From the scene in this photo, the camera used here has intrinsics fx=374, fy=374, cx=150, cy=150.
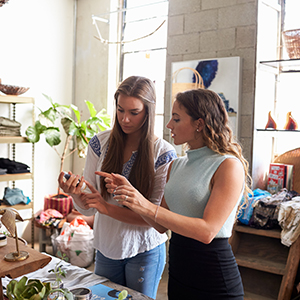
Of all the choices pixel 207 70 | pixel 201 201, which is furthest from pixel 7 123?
pixel 201 201

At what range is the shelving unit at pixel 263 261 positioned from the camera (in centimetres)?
268

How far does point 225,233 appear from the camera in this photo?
1297 mm

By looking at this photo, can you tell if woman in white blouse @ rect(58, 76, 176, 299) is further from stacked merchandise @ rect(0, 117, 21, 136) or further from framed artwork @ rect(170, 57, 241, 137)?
stacked merchandise @ rect(0, 117, 21, 136)

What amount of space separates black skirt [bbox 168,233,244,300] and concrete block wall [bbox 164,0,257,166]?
1870 mm

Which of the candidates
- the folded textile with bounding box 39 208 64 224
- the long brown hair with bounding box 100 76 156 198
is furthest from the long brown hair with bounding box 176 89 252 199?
the folded textile with bounding box 39 208 64 224

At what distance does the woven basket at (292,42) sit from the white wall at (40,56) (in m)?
2.69

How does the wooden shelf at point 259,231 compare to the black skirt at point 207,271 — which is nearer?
the black skirt at point 207,271

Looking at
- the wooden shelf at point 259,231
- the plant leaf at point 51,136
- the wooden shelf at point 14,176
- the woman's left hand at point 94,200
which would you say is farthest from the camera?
the plant leaf at point 51,136

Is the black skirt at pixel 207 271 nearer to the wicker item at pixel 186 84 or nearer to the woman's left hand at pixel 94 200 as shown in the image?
the woman's left hand at pixel 94 200

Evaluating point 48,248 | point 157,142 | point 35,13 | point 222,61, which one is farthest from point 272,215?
point 35,13

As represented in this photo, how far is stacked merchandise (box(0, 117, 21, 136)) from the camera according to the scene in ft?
12.1

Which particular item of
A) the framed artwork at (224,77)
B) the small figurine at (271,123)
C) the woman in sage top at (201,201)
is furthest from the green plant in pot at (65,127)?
the woman in sage top at (201,201)

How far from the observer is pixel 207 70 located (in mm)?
3246

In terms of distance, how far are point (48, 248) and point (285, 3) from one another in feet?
11.3
